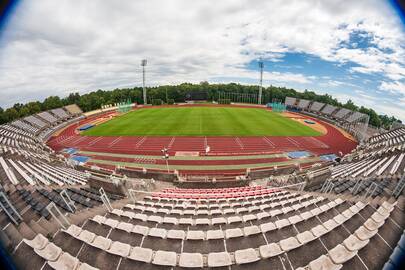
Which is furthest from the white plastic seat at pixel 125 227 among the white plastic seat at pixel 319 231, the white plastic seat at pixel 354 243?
the white plastic seat at pixel 354 243

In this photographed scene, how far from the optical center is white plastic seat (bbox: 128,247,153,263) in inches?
193

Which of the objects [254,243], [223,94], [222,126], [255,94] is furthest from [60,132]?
[255,94]

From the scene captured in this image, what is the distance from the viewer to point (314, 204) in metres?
8.73

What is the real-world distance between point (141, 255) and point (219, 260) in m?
2.12

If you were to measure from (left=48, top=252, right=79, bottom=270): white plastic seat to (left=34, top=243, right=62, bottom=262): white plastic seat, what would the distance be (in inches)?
4.1

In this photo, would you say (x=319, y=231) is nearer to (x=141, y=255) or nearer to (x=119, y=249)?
(x=141, y=255)

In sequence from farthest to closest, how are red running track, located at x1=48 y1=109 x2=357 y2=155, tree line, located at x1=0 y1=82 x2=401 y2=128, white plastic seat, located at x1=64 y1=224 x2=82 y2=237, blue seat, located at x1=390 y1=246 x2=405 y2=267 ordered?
tree line, located at x1=0 y1=82 x2=401 y2=128
red running track, located at x1=48 y1=109 x2=357 y2=155
white plastic seat, located at x1=64 y1=224 x2=82 y2=237
blue seat, located at x1=390 y1=246 x2=405 y2=267

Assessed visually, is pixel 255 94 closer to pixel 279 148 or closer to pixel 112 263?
pixel 279 148

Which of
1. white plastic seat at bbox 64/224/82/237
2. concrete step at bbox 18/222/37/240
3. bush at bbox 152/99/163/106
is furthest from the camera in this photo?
bush at bbox 152/99/163/106

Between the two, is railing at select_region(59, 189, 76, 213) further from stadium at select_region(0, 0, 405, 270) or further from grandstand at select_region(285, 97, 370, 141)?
grandstand at select_region(285, 97, 370, 141)

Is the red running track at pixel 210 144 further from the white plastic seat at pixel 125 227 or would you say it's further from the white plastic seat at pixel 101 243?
the white plastic seat at pixel 101 243

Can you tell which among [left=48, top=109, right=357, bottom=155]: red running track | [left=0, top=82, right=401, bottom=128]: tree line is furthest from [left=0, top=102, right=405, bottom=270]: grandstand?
[left=0, top=82, right=401, bottom=128]: tree line

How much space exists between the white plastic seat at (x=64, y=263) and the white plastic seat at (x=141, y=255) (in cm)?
126

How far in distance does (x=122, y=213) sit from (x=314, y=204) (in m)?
8.77
